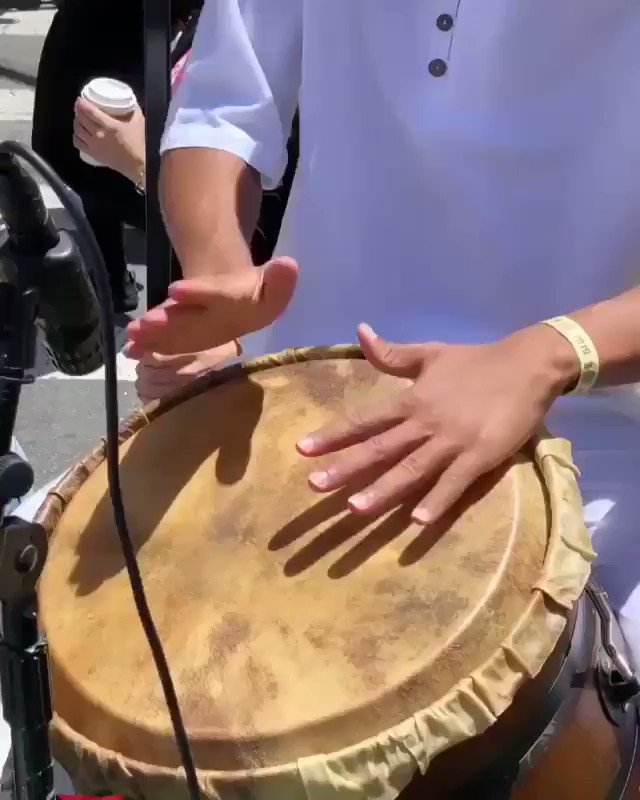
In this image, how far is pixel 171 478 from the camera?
2.60ft

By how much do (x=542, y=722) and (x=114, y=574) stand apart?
0.32 meters

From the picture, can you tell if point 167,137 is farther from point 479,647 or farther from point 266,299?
point 479,647

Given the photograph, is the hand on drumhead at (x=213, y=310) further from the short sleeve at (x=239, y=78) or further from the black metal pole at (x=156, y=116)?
the black metal pole at (x=156, y=116)

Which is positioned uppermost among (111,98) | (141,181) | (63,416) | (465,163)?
(465,163)

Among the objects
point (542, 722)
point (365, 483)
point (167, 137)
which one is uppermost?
point (167, 137)

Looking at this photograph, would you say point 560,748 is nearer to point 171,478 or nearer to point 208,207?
point 171,478

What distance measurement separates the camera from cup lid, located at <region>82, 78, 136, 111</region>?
5.95 ft

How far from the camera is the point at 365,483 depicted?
0.73m

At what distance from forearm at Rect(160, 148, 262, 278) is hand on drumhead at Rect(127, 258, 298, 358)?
4.0 inches

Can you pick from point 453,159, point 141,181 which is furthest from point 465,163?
point 141,181

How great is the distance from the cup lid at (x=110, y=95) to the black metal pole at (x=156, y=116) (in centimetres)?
71

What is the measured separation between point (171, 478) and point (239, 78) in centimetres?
45

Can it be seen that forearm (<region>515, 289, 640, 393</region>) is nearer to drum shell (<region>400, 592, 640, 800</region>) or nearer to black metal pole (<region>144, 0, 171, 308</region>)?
drum shell (<region>400, 592, 640, 800</region>)

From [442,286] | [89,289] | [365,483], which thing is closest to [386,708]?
[365,483]
